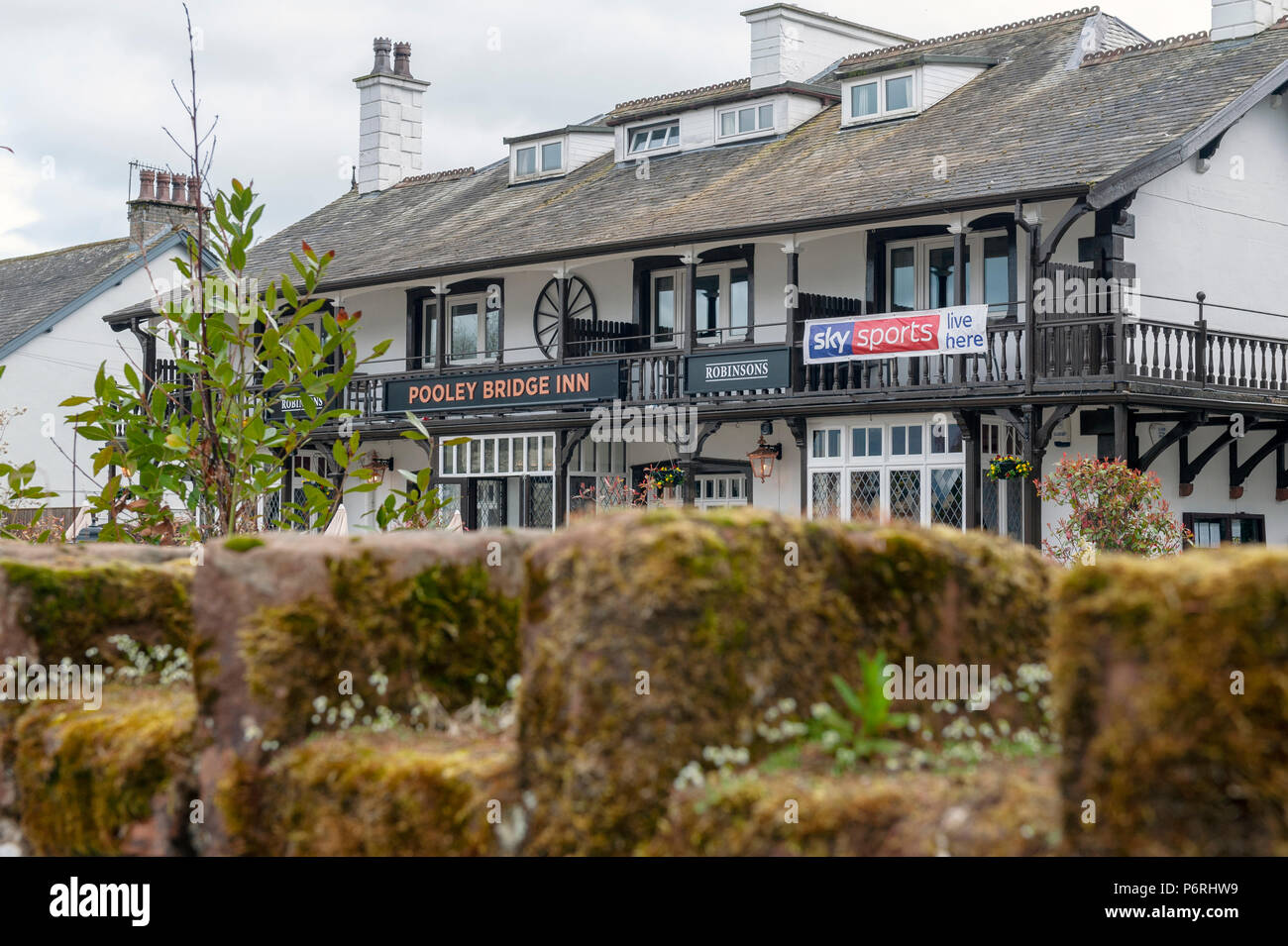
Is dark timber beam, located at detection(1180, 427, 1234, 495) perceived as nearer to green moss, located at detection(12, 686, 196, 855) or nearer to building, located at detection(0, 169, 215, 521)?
green moss, located at detection(12, 686, 196, 855)

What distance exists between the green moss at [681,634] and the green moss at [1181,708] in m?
1.10

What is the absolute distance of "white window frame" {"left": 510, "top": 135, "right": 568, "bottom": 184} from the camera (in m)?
31.1

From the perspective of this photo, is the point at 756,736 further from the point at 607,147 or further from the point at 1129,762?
the point at 607,147

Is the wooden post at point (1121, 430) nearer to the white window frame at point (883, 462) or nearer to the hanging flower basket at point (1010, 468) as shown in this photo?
the hanging flower basket at point (1010, 468)

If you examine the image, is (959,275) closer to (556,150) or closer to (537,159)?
(556,150)

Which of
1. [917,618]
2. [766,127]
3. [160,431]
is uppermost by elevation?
[766,127]

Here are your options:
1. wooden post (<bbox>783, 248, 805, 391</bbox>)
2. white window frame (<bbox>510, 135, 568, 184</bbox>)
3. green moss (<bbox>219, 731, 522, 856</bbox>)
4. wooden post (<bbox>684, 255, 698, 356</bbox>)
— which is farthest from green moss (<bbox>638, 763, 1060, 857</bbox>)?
white window frame (<bbox>510, 135, 568, 184</bbox>)

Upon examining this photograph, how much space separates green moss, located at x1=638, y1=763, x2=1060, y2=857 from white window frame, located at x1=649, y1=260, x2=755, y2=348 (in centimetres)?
1988

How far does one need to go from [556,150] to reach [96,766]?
1043 inches

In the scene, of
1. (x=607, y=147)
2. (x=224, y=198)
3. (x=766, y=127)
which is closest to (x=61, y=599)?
(x=224, y=198)

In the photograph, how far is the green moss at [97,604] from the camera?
256 inches

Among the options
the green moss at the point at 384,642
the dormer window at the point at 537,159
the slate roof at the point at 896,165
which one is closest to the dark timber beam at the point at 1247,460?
the slate roof at the point at 896,165

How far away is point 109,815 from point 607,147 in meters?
26.6
